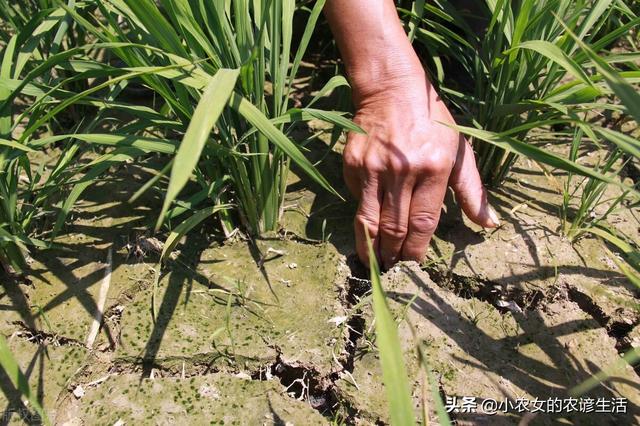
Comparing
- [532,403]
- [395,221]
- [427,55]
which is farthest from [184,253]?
[427,55]

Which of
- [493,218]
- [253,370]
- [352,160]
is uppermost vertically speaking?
[352,160]

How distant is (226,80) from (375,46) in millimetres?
541

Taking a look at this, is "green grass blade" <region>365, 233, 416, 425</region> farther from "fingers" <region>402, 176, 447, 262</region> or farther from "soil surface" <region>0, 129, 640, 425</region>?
"fingers" <region>402, 176, 447, 262</region>

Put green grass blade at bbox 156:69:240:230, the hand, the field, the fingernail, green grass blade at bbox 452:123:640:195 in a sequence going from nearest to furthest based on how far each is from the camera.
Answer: green grass blade at bbox 156:69:240:230
green grass blade at bbox 452:123:640:195
the field
the hand
the fingernail

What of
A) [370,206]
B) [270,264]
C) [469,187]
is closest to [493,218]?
[469,187]

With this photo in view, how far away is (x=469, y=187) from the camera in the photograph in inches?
47.9

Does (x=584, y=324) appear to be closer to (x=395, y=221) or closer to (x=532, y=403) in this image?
(x=532, y=403)

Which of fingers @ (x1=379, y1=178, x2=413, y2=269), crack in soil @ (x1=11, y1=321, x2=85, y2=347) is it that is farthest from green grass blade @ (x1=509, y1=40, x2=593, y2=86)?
crack in soil @ (x1=11, y1=321, x2=85, y2=347)

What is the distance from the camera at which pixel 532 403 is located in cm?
102

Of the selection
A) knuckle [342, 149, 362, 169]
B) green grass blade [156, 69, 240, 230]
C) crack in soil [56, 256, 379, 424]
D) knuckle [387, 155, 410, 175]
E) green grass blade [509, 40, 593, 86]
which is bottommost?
crack in soil [56, 256, 379, 424]

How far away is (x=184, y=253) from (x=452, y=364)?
25.2 inches

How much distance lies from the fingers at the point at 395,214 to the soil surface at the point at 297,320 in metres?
0.08

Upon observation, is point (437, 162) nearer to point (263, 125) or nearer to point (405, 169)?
point (405, 169)

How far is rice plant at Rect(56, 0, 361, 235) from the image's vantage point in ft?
3.11
